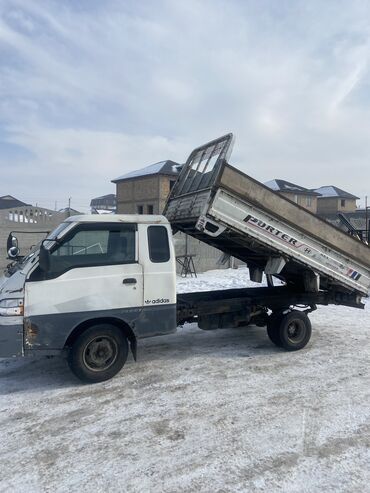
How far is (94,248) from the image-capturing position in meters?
5.29

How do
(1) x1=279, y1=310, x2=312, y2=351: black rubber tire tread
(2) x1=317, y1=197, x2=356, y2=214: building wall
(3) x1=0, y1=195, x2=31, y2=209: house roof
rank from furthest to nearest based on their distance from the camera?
(2) x1=317, y1=197, x2=356, y2=214: building wall → (3) x1=0, y1=195, x2=31, y2=209: house roof → (1) x1=279, y1=310, x2=312, y2=351: black rubber tire tread

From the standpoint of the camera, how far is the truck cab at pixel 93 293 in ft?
16.1

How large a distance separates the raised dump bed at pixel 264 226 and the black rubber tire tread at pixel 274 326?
0.71 m

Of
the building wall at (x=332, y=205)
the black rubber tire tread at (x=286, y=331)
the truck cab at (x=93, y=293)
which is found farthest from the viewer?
the building wall at (x=332, y=205)

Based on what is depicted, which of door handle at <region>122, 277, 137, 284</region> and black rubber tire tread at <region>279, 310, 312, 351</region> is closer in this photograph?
door handle at <region>122, 277, 137, 284</region>

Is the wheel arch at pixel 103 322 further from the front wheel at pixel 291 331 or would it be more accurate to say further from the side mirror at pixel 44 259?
the front wheel at pixel 291 331

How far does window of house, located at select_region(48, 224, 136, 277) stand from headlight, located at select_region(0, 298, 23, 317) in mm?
512

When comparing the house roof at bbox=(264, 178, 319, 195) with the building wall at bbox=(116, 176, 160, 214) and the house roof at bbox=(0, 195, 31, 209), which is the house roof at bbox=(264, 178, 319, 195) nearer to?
the building wall at bbox=(116, 176, 160, 214)

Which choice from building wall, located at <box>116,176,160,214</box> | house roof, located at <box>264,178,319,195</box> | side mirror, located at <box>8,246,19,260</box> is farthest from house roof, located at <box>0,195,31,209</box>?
side mirror, located at <box>8,246,19,260</box>

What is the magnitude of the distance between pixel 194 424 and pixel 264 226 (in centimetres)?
297

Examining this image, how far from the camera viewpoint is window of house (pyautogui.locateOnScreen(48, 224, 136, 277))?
509 centimetres

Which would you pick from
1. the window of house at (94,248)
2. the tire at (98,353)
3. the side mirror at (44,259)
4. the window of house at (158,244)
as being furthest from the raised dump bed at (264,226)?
the side mirror at (44,259)

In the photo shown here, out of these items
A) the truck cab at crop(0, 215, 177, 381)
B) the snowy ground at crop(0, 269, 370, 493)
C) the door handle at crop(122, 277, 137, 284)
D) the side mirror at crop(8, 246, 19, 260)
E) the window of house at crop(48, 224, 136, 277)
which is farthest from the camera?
the side mirror at crop(8, 246, 19, 260)

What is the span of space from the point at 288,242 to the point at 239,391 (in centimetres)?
234
